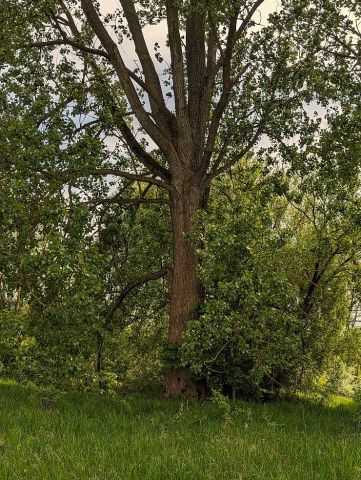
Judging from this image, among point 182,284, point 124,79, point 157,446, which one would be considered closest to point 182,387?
point 182,284

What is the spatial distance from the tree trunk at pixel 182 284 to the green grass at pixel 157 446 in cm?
200

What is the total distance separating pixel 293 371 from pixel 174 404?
442 cm

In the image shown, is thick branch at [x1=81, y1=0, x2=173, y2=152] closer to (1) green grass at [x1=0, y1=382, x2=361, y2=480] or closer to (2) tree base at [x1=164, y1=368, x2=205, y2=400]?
(2) tree base at [x1=164, y1=368, x2=205, y2=400]

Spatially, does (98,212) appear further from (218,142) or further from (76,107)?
(218,142)

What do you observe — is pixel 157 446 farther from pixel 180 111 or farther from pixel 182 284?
pixel 180 111

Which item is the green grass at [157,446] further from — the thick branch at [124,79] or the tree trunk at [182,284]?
the thick branch at [124,79]

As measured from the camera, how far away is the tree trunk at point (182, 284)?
47.1ft

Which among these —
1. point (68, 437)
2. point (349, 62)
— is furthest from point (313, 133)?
point (68, 437)

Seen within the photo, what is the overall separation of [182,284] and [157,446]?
7021mm

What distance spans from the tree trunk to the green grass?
2.00 metres

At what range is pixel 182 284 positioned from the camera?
14617 millimetres

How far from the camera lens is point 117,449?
7.80 metres

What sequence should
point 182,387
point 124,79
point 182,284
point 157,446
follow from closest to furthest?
point 157,446
point 182,387
point 182,284
point 124,79

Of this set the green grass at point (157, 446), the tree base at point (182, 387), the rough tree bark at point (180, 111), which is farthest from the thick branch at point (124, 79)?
the green grass at point (157, 446)
